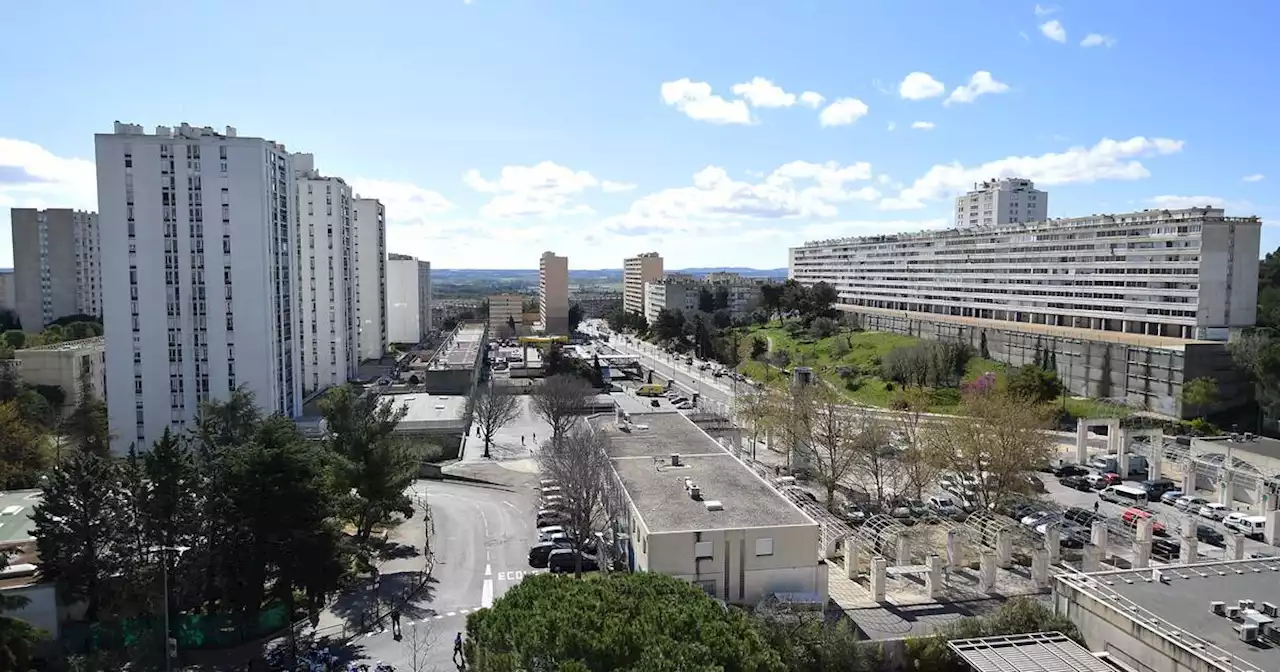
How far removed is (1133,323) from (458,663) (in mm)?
51512

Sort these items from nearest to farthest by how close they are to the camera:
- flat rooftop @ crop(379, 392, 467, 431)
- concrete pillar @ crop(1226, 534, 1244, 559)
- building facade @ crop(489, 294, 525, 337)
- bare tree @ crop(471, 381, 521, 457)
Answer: concrete pillar @ crop(1226, 534, 1244, 559), bare tree @ crop(471, 381, 521, 457), flat rooftop @ crop(379, 392, 467, 431), building facade @ crop(489, 294, 525, 337)

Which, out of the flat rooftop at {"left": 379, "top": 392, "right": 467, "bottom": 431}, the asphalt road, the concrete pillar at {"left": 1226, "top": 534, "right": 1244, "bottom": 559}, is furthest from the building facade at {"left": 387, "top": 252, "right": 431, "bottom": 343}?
the concrete pillar at {"left": 1226, "top": 534, "right": 1244, "bottom": 559}

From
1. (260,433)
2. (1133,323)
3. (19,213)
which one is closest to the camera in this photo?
(260,433)

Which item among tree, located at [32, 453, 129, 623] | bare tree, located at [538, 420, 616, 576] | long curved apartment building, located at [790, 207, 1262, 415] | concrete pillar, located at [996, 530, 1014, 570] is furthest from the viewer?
long curved apartment building, located at [790, 207, 1262, 415]

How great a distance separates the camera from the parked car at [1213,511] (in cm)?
2820

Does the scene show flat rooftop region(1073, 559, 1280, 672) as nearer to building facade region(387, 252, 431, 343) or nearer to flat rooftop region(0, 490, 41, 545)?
flat rooftop region(0, 490, 41, 545)

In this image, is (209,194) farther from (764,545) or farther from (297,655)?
(764,545)

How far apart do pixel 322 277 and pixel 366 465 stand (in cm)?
3636

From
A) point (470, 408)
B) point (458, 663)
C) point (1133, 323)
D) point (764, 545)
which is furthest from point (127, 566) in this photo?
point (1133, 323)

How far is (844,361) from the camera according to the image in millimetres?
61406

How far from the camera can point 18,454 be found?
30094 mm

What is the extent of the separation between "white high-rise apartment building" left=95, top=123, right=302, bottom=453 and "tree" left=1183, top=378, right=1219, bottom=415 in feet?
156

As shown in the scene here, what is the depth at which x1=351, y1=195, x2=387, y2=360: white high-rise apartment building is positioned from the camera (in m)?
71.0

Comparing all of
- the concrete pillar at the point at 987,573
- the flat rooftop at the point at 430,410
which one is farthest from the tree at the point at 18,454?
the concrete pillar at the point at 987,573
